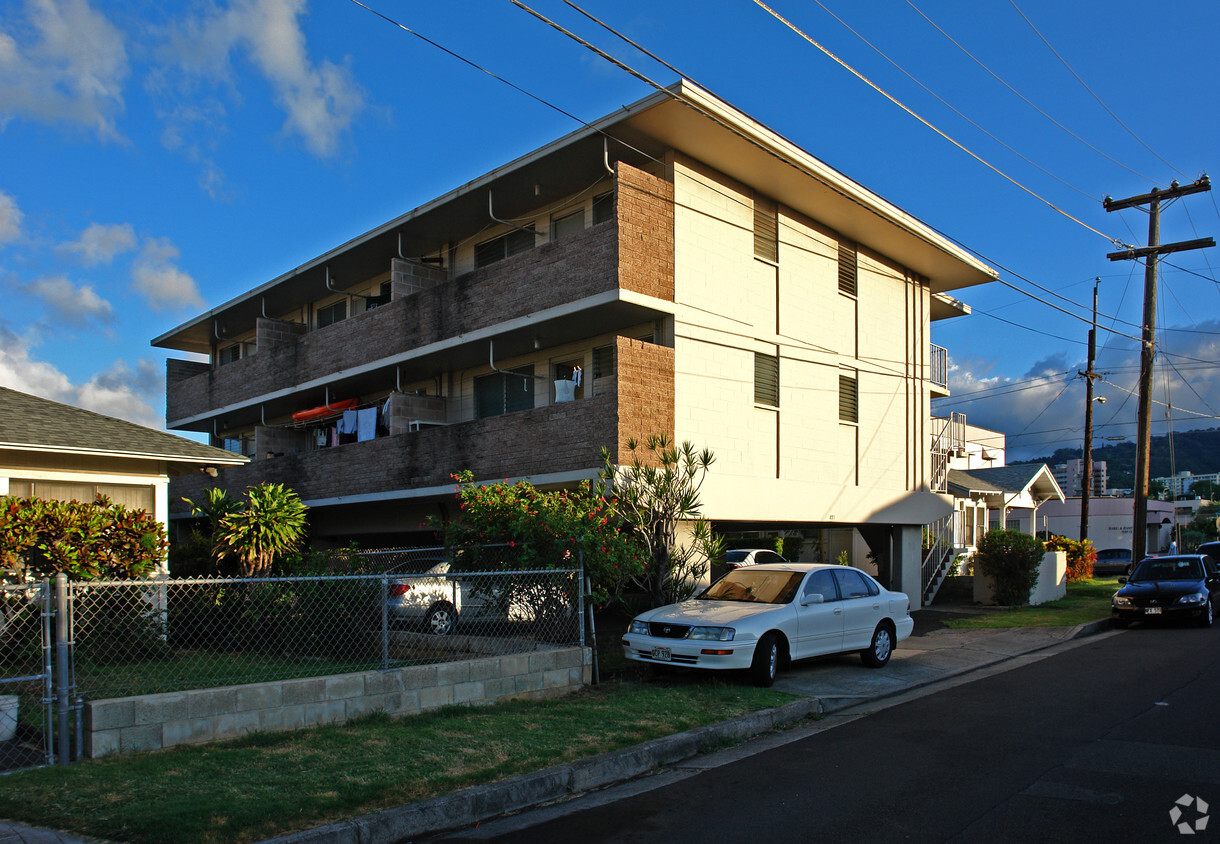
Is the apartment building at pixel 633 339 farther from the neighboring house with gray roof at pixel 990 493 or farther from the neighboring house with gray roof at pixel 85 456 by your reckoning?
the neighboring house with gray roof at pixel 990 493

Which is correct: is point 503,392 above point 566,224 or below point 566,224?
below

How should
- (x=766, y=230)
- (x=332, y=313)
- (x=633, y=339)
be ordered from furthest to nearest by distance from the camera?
1. (x=332, y=313)
2. (x=766, y=230)
3. (x=633, y=339)

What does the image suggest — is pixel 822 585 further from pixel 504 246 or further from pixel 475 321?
pixel 504 246

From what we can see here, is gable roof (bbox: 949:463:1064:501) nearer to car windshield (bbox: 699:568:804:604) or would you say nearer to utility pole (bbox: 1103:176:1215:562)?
utility pole (bbox: 1103:176:1215:562)

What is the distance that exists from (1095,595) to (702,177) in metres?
18.9

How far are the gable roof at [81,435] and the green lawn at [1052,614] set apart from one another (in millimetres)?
14802

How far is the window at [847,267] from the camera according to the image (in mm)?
19859

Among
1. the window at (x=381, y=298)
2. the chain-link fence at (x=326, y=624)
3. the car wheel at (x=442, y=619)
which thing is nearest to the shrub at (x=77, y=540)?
the chain-link fence at (x=326, y=624)

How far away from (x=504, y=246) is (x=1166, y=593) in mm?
15401

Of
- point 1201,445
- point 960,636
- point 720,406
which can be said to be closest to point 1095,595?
point 960,636

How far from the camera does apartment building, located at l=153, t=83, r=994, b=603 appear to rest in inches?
592

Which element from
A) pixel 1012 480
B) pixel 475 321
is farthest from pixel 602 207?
pixel 1012 480

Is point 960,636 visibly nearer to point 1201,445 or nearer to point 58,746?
point 58,746

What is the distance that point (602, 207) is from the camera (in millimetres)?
16891
